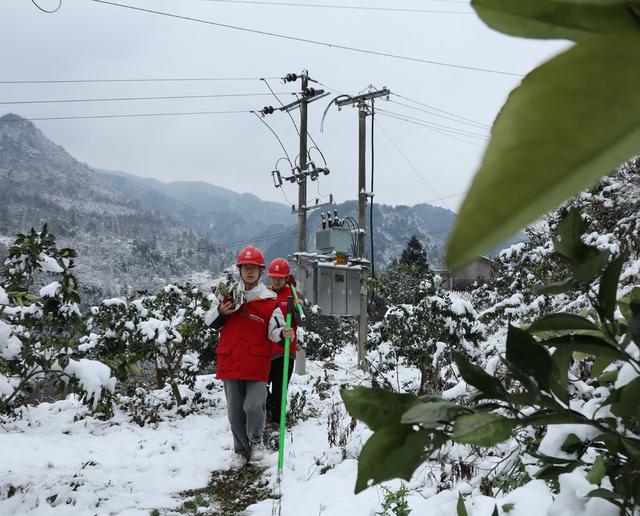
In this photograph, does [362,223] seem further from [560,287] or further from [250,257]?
[560,287]

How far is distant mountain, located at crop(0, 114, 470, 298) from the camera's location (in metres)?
79.8

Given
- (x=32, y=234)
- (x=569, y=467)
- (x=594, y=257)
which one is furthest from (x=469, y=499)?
(x=32, y=234)

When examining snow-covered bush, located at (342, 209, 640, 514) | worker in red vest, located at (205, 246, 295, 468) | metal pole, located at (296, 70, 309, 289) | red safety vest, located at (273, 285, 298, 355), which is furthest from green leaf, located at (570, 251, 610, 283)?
metal pole, located at (296, 70, 309, 289)

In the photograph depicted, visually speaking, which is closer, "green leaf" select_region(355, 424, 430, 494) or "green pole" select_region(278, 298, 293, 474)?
"green leaf" select_region(355, 424, 430, 494)

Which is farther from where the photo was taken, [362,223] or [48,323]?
[362,223]

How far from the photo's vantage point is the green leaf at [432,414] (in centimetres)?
36

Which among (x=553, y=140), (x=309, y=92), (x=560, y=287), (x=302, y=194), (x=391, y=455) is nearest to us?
(x=553, y=140)

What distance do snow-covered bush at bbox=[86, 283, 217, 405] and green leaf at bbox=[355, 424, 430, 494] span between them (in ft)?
17.0

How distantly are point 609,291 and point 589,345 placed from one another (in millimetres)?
51

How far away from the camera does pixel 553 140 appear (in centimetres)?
14

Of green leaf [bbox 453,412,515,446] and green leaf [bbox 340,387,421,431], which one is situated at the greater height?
green leaf [bbox 340,387,421,431]

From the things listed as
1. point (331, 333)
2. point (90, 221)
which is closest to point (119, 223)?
point (90, 221)

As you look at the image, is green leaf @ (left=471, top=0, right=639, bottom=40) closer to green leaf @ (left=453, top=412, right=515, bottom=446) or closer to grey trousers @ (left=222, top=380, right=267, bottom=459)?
green leaf @ (left=453, top=412, right=515, bottom=446)

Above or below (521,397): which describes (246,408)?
below
